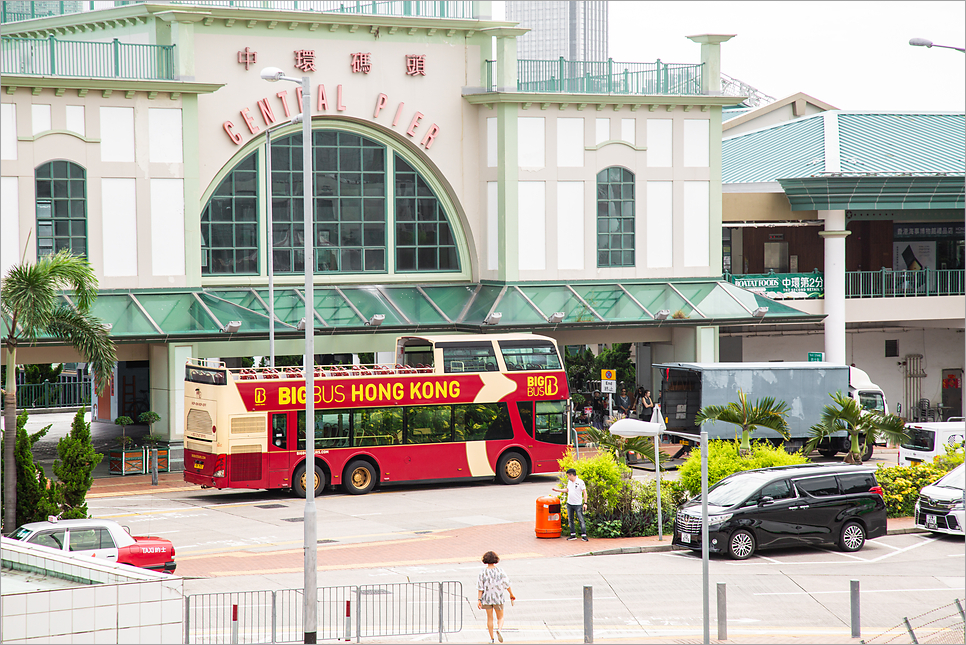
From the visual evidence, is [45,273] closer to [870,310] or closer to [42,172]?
[42,172]

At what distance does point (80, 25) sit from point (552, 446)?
66.3ft

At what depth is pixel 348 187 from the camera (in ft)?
128

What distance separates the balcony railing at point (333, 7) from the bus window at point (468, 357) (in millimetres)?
12581

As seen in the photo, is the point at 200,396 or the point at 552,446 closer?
the point at 200,396

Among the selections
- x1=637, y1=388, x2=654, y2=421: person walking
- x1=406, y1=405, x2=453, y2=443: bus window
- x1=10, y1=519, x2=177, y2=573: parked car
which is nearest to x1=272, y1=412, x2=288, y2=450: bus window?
x1=406, y1=405, x2=453, y2=443: bus window

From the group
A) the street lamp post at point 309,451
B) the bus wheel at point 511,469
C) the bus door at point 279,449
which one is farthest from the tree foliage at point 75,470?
the bus wheel at point 511,469

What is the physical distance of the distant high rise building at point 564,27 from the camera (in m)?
55.0

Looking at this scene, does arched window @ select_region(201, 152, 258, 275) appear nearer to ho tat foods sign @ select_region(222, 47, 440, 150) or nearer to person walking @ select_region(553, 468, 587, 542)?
ho tat foods sign @ select_region(222, 47, 440, 150)

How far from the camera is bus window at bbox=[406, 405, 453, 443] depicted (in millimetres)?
30984

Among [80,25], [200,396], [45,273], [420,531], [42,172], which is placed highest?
[80,25]

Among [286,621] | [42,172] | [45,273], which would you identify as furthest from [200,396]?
[286,621]

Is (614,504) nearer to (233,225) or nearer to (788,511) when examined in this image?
(788,511)

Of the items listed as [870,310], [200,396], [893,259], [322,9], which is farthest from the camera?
[893,259]

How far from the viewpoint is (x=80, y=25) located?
38.4m
